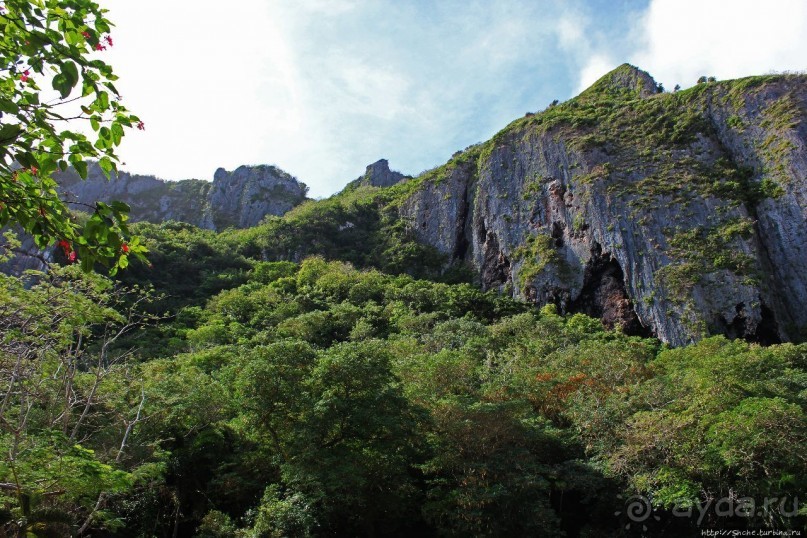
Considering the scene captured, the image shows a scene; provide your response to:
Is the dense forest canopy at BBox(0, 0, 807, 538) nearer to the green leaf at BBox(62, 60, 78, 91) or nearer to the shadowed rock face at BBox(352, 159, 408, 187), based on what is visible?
the green leaf at BBox(62, 60, 78, 91)

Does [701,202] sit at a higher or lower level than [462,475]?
higher

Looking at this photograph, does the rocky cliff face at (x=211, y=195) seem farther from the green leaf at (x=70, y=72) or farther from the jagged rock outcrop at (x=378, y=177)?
the green leaf at (x=70, y=72)

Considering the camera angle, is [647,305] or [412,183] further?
[412,183]

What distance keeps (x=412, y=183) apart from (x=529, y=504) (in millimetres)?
52657

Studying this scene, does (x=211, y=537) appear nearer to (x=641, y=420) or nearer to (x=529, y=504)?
(x=529, y=504)

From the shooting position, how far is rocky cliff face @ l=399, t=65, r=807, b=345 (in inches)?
1243

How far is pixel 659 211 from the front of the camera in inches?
1432

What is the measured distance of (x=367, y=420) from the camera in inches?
516

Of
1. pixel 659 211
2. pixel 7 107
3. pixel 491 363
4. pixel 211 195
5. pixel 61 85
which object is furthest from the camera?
pixel 211 195

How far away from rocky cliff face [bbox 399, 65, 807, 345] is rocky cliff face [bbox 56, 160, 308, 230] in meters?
42.5

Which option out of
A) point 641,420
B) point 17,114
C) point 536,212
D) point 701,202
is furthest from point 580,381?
point 536,212

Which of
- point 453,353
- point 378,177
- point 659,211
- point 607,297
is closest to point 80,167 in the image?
point 453,353

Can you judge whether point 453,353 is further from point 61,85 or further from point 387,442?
point 61,85

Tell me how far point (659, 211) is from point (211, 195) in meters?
71.0
